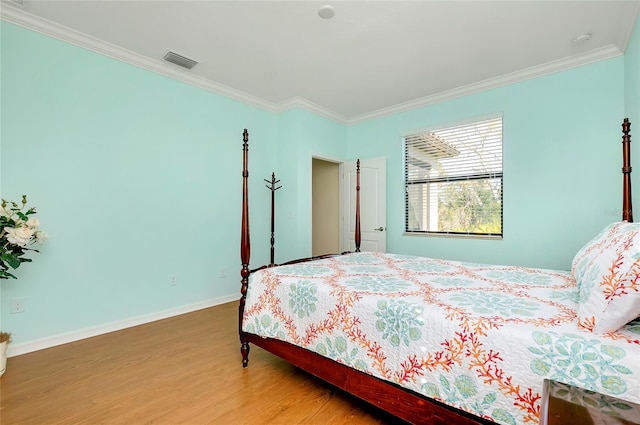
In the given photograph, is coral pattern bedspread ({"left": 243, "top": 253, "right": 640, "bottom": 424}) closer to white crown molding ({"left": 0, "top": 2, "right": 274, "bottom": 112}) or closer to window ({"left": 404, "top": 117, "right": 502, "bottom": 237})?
window ({"left": 404, "top": 117, "right": 502, "bottom": 237})

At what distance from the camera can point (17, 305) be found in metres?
2.51

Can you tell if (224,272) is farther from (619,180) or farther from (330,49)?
(619,180)

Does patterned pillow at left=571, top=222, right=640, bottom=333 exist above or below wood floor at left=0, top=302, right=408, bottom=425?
above

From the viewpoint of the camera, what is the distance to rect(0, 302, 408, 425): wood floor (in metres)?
1.71

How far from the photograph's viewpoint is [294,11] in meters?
2.48

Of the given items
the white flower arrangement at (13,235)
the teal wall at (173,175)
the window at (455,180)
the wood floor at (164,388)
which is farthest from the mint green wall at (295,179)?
the white flower arrangement at (13,235)

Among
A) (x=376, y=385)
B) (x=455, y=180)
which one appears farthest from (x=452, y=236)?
(x=376, y=385)

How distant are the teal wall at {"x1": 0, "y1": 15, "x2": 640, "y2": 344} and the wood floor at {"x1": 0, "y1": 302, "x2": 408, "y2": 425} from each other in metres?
0.64

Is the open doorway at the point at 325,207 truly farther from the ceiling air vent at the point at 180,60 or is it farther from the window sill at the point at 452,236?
the ceiling air vent at the point at 180,60

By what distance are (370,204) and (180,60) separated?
3.20 m

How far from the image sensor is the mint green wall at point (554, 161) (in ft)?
10.1

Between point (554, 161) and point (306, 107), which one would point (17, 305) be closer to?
point (306, 107)

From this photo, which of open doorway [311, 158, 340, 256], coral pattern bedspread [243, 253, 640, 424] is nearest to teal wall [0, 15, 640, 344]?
open doorway [311, 158, 340, 256]

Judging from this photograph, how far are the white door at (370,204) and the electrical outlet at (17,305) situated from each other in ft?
13.0
